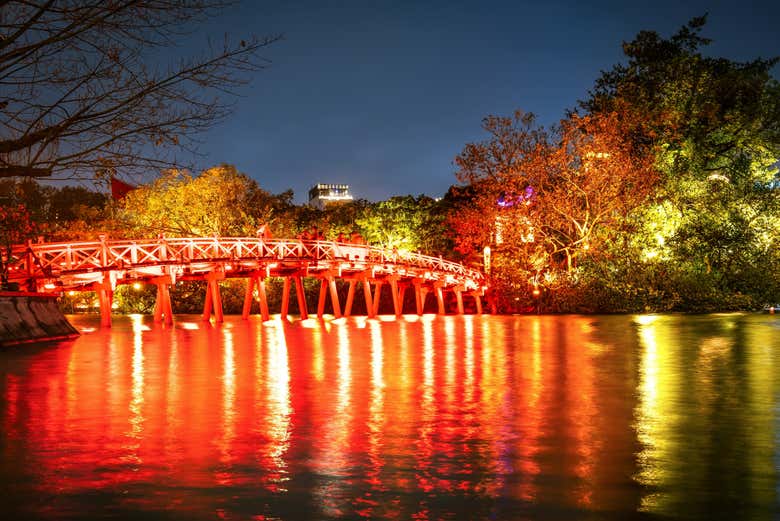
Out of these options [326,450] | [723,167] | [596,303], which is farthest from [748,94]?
[326,450]

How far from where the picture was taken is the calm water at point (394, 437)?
6.43 meters

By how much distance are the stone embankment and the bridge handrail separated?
470 centimetres

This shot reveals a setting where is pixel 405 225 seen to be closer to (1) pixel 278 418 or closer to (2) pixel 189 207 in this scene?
(2) pixel 189 207

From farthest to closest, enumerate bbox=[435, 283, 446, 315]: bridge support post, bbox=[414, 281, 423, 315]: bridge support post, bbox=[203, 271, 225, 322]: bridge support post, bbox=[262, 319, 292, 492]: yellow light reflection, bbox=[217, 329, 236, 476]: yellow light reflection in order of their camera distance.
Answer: bbox=[435, 283, 446, 315]: bridge support post, bbox=[414, 281, 423, 315]: bridge support post, bbox=[203, 271, 225, 322]: bridge support post, bbox=[217, 329, 236, 476]: yellow light reflection, bbox=[262, 319, 292, 492]: yellow light reflection

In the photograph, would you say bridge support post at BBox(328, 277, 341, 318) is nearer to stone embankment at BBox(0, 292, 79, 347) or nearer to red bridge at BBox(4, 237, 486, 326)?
red bridge at BBox(4, 237, 486, 326)

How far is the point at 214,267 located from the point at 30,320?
597 inches

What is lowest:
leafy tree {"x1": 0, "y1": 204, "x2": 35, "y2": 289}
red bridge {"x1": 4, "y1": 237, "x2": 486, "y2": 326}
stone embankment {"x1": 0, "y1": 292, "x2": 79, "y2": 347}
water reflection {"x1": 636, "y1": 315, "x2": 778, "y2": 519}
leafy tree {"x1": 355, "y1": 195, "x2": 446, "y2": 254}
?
water reflection {"x1": 636, "y1": 315, "x2": 778, "y2": 519}

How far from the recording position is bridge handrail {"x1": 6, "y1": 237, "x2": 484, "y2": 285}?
1272 inches

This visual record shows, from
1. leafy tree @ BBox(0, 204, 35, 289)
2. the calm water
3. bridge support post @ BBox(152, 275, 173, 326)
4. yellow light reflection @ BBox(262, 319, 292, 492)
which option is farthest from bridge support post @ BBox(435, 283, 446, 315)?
the calm water

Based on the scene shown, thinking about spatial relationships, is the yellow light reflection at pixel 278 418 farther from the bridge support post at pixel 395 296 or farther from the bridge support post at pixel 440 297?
the bridge support post at pixel 440 297

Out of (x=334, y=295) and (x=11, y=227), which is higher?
(x=11, y=227)

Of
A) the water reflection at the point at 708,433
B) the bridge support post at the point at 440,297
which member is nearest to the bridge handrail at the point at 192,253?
the bridge support post at the point at 440,297

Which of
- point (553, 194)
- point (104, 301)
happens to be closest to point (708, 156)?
point (553, 194)

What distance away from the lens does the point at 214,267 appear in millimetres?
38281
